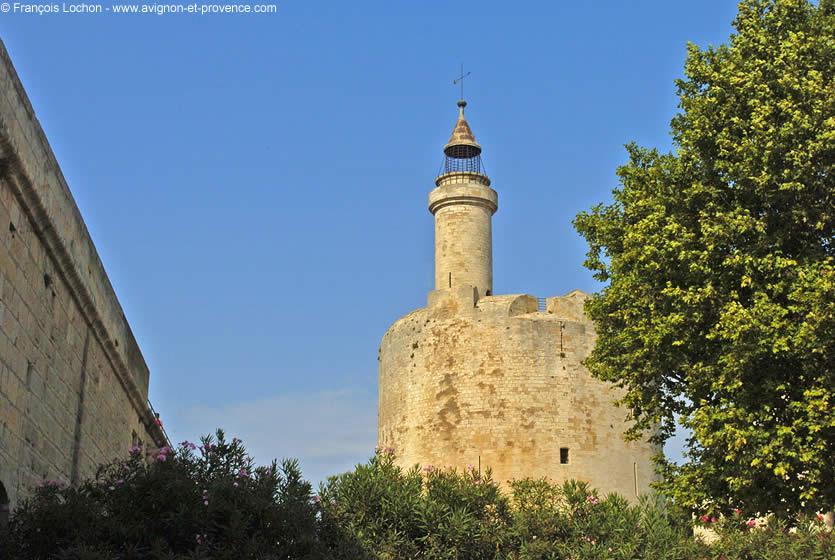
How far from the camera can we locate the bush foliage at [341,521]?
448 inches

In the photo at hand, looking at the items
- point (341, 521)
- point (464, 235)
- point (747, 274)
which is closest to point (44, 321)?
point (341, 521)

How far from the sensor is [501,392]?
108 ft

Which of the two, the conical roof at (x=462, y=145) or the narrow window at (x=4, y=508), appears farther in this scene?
the conical roof at (x=462, y=145)

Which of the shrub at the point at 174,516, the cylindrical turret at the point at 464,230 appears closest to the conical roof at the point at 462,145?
the cylindrical turret at the point at 464,230

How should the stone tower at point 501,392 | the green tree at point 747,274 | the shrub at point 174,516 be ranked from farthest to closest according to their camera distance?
1. the stone tower at point 501,392
2. the green tree at point 747,274
3. the shrub at point 174,516

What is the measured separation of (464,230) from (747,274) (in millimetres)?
19796

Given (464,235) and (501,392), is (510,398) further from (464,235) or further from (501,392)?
(464,235)

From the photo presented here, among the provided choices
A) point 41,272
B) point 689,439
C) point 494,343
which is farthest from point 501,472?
point 41,272

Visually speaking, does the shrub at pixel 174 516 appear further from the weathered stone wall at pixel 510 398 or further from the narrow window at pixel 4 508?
the weathered stone wall at pixel 510 398

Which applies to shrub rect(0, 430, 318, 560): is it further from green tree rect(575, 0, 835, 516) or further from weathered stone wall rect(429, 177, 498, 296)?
weathered stone wall rect(429, 177, 498, 296)

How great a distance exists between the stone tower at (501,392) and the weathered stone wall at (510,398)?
0.03m

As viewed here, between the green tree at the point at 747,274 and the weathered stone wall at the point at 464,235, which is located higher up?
the weathered stone wall at the point at 464,235

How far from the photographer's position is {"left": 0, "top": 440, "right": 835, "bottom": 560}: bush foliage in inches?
448

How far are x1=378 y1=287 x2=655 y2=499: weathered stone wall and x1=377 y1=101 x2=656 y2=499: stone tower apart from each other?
0.03 m
